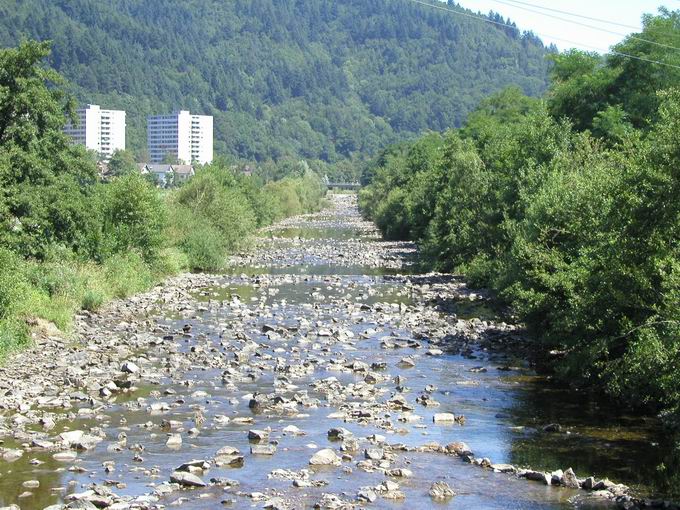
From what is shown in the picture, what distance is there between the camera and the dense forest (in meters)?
21.0

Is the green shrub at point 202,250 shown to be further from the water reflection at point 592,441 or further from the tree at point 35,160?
the water reflection at point 592,441

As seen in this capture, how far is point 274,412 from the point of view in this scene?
24.9 meters

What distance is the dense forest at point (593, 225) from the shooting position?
69.0 feet

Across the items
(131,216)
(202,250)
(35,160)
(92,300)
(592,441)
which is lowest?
(202,250)

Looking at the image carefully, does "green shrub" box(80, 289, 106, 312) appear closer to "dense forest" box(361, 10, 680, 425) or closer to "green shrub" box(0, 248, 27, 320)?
"green shrub" box(0, 248, 27, 320)

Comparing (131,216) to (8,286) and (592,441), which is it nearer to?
(8,286)

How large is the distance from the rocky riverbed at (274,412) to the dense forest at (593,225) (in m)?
2.68

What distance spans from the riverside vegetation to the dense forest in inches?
720

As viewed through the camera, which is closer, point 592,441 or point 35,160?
point 592,441

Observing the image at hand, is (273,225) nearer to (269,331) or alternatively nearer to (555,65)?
(555,65)

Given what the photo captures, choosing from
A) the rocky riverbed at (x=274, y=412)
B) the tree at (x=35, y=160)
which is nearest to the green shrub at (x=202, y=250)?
the rocky riverbed at (x=274, y=412)

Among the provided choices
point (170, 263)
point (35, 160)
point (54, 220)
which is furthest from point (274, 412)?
point (170, 263)

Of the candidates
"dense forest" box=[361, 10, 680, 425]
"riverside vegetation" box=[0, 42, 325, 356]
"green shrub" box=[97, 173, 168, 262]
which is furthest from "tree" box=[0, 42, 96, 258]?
"dense forest" box=[361, 10, 680, 425]

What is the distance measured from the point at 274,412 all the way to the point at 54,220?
2005cm
